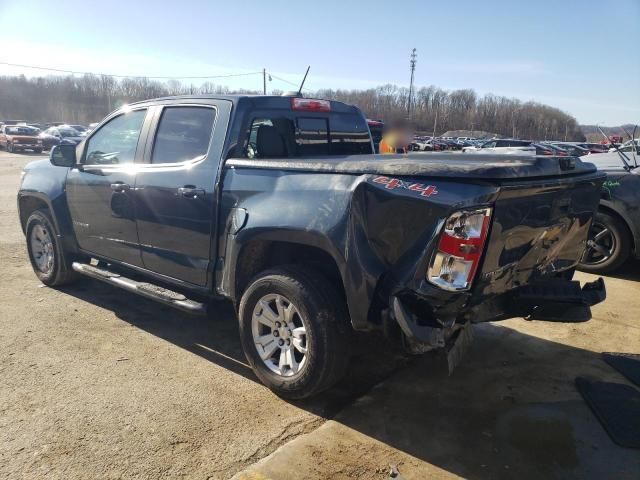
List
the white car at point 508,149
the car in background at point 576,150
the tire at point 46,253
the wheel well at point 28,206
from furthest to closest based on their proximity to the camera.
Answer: the car in background at point 576,150, the white car at point 508,149, the wheel well at point 28,206, the tire at point 46,253

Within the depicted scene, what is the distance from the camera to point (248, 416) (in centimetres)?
320

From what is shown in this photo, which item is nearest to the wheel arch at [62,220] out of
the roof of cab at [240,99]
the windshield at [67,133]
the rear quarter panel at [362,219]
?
the roof of cab at [240,99]

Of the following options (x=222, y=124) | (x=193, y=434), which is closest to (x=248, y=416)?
(x=193, y=434)

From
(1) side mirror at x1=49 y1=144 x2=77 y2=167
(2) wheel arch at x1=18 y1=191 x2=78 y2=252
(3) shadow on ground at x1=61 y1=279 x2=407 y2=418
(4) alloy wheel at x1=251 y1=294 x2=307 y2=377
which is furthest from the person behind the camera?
(2) wheel arch at x1=18 y1=191 x2=78 y2=252

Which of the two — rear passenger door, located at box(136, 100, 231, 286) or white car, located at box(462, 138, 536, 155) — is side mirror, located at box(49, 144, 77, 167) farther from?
white car, located at box(462, 138, 536, 155)

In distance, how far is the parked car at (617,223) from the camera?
607 centimetres

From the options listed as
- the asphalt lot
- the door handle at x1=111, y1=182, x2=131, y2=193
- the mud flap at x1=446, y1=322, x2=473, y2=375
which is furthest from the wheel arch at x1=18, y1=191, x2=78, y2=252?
the mud flap at x1=446, y1=322, x2=473, y2=375

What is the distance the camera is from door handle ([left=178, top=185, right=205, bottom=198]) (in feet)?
12.1

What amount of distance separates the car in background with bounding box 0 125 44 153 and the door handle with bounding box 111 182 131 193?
31.5 metres

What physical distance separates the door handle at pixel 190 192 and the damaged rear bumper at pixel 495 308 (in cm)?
172

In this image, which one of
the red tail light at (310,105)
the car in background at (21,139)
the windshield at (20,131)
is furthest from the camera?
the windshield at (20,131)

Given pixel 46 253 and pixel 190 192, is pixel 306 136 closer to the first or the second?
pixel 190 192

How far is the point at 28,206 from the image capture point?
5777mm

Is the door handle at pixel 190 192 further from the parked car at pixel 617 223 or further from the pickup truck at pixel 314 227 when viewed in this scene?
the parked car at pixel 617 223
